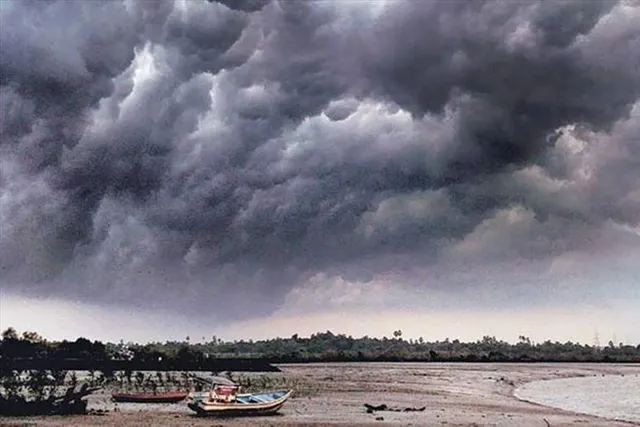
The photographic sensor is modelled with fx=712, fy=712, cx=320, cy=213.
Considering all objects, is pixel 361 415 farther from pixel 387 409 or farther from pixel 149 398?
pixel 149 398

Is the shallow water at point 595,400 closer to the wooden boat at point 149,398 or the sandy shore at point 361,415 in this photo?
the sandy shore at point 361,415

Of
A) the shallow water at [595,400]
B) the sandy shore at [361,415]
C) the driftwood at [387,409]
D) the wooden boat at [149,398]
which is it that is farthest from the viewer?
the wooden boat at [149,398]

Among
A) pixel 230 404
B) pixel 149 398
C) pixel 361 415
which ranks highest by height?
pixel 230 404

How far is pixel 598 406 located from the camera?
5934 centimetres

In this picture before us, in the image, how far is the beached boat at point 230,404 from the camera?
1700 inches

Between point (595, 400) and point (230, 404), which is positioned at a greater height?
point (230, 404)

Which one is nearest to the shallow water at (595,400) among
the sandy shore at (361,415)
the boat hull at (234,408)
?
the sandy shore at (361,415)

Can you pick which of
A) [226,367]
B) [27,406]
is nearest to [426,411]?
[27,406]

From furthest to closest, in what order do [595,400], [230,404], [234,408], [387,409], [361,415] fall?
[595,400]
[387,409]
[361,415]
[234,408]
[230,404]

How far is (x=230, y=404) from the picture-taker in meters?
43.5

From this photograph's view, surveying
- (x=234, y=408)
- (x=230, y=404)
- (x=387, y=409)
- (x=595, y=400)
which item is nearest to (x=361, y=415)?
(x=387, y=409)

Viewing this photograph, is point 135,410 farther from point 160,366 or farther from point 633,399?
point 160,366

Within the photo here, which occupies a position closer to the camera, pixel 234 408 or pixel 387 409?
pixel 234 408

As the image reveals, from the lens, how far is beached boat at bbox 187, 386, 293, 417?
43.2m
